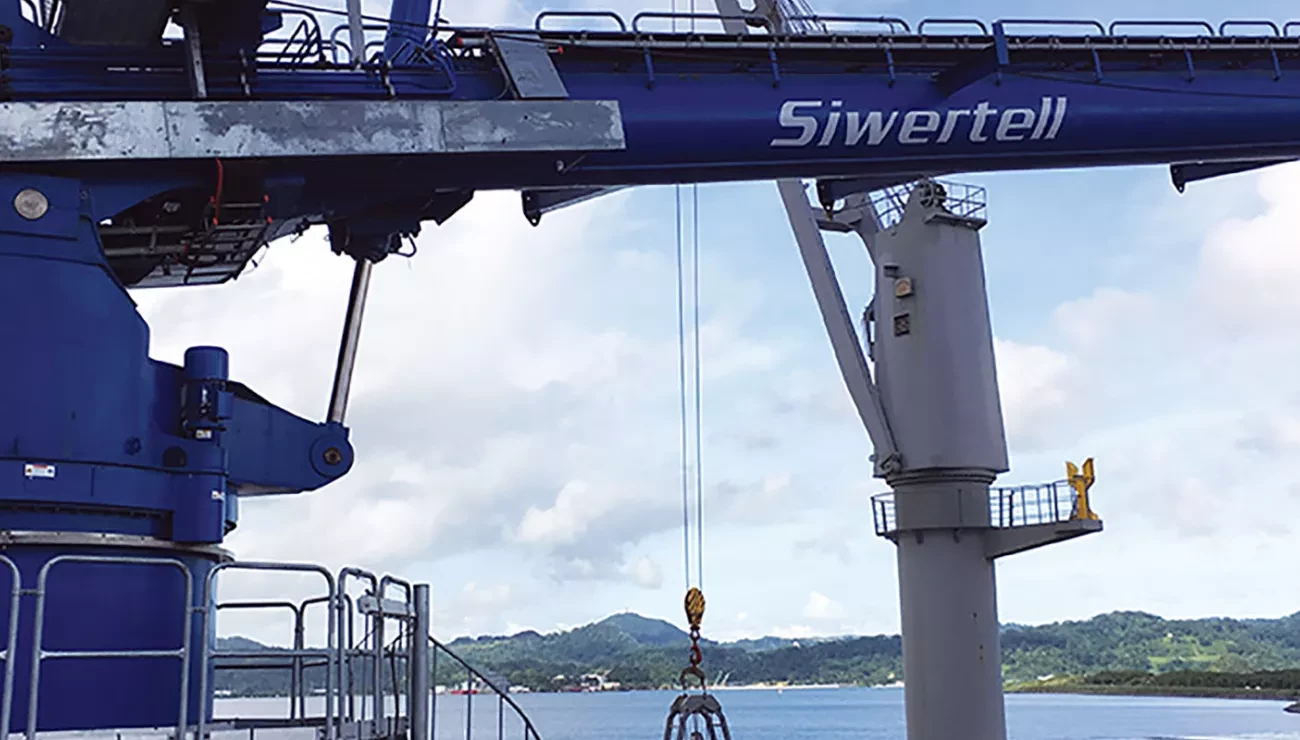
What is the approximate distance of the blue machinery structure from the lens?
9.66 meters

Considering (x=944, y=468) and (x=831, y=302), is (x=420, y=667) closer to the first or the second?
(x=944, y=468)

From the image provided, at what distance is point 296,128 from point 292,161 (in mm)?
298

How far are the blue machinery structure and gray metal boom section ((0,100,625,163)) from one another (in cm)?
2

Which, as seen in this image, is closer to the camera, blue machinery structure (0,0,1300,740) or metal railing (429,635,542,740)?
blue machinery structure (0,0,1300,740)

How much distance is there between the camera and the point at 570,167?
41.5 feet

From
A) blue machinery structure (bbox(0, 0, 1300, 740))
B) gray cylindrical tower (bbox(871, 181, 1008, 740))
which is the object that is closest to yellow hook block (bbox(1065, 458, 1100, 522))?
gray cylindrical tower (bbox(871, 181, 1008, 740))

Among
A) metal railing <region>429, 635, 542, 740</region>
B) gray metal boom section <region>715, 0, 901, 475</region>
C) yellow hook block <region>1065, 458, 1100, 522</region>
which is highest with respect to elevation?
gray metal boom section <region>715, 0, 901, 475</region>

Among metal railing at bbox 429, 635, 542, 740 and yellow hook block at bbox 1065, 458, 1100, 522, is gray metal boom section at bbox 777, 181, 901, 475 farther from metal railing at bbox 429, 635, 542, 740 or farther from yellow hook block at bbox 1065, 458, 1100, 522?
metal railing at bbox 429, 635, 542, 740

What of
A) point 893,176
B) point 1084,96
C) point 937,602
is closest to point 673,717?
point 893,176

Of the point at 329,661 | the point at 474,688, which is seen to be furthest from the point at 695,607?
the point at 329,661

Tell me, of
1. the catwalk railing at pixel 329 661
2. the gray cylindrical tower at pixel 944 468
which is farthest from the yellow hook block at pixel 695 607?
the gray cylindrical tower at pixel 944 468

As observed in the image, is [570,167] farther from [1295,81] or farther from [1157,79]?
[1295,81]

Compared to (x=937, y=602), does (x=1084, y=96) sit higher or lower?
higher

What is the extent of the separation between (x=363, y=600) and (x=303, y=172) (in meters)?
3.89
